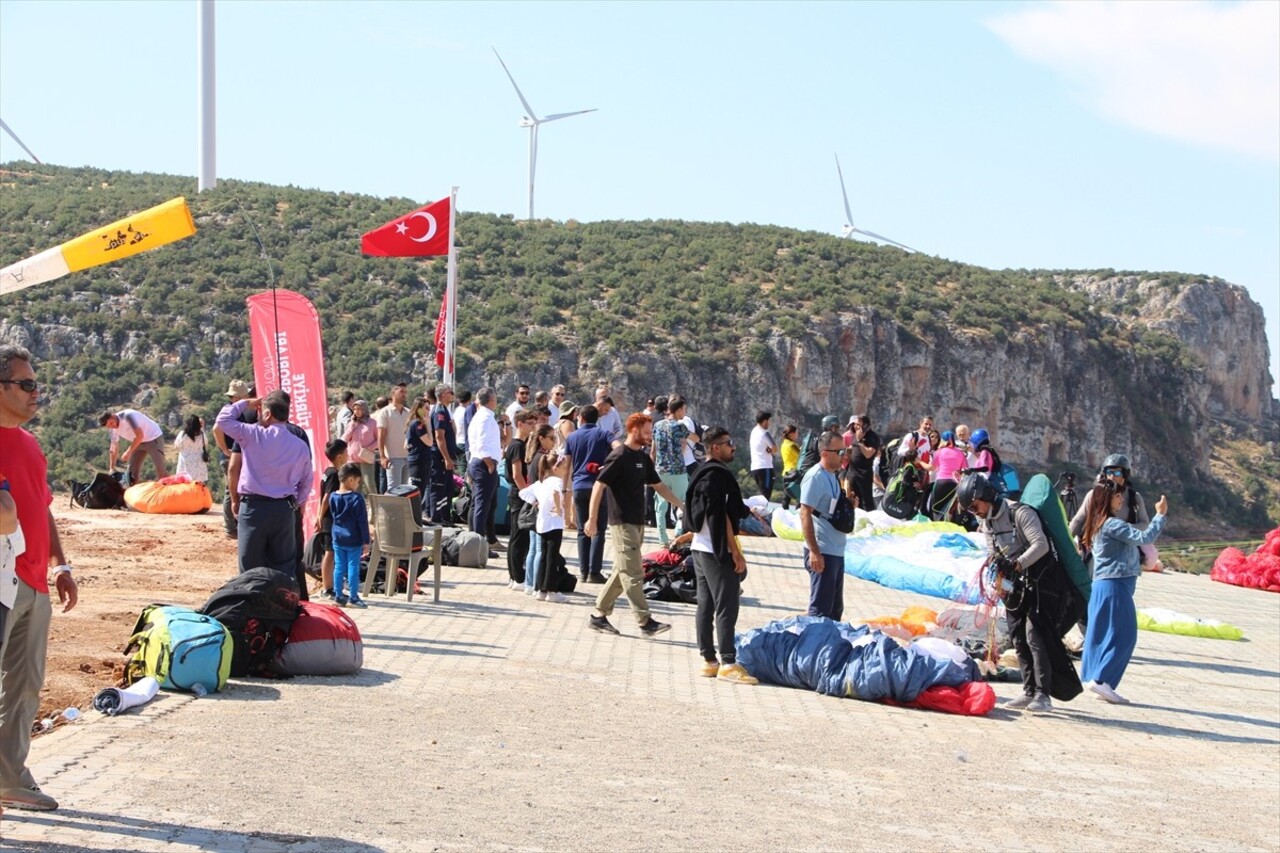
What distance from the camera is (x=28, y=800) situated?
18.6ft

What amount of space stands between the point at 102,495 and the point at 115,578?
750cm

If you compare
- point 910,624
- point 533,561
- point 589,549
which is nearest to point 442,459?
point 589,549

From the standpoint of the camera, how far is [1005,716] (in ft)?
33.4

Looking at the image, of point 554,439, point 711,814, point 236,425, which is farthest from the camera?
point 554,439

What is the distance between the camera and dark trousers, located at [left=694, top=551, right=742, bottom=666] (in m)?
10.2

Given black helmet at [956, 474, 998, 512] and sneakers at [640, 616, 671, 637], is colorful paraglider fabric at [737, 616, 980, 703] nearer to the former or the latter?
black helmet at [956, 474, 998, 512]

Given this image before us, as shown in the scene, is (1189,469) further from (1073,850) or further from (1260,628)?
(1073,850)

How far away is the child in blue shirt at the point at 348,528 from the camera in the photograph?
12.2 metres

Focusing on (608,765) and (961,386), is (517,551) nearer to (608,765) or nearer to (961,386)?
(608,765)

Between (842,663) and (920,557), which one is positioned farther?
(920,557)

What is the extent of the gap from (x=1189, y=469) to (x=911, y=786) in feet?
266

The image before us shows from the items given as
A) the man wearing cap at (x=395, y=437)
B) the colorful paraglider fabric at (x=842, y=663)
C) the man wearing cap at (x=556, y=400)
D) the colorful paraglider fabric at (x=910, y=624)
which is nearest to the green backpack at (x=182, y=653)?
the colorful paraglider fabric at (x=842, y=663)

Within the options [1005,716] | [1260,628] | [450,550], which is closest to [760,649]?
[1005,716]

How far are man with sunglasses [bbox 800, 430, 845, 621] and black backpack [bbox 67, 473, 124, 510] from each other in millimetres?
13347
